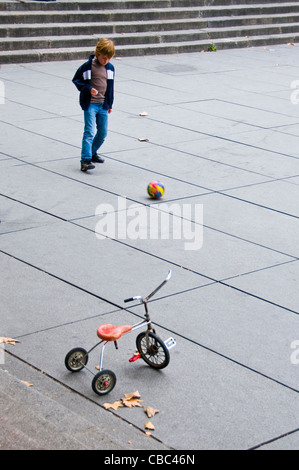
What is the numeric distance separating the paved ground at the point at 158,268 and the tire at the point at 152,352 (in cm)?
9

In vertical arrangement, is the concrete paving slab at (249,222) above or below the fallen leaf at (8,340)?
below

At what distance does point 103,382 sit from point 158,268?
2.21 metres

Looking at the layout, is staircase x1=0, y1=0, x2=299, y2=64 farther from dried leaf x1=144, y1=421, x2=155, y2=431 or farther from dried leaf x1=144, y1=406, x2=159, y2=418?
dried leaf x1=144, y1=421, x2=155, y2=431

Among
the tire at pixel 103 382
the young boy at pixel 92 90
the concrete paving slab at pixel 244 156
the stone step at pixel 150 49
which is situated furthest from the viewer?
the stone step at pixel 150 49

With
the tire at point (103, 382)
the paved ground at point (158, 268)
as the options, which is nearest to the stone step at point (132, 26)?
the paved ground at point (158, 268)

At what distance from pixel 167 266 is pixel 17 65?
1017 cm

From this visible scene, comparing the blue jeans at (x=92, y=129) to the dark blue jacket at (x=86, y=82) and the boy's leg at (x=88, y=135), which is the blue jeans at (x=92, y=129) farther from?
the dark blue jacket at (x=86, y=82)

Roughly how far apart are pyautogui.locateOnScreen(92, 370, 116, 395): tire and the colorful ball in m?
3.96

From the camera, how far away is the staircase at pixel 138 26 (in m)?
16.6

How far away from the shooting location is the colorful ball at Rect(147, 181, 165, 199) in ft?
27.9

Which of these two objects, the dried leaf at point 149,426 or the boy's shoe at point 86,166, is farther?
the boy's shoe at point 86,166

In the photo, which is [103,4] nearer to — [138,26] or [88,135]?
[138,26]
